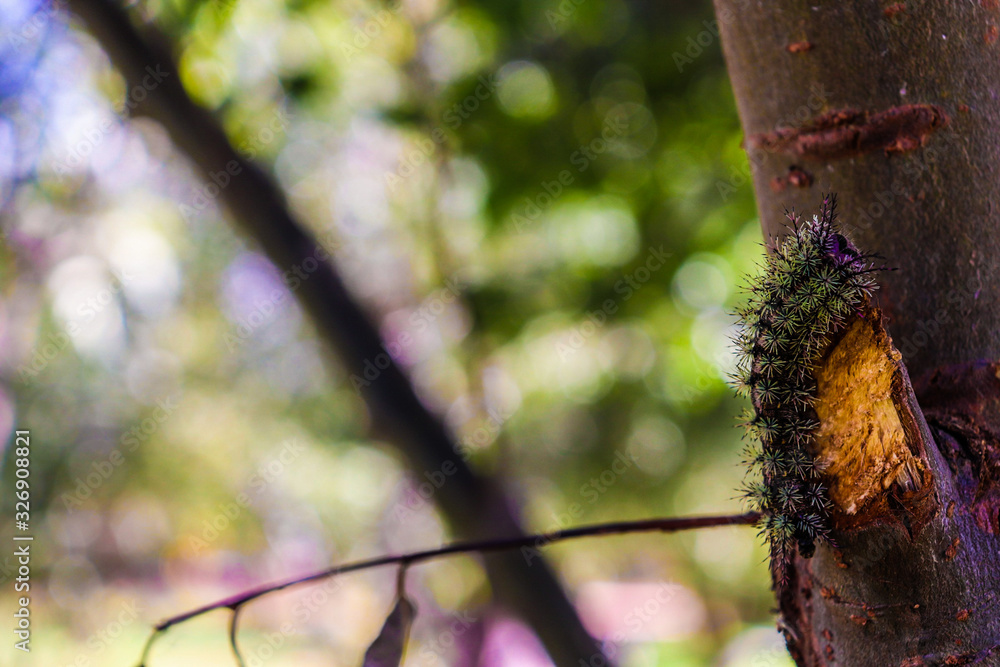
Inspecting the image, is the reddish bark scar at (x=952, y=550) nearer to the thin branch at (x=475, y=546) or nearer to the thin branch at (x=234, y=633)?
the thin branch at (x=475, y=546)

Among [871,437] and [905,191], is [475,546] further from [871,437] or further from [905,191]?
[905,191]

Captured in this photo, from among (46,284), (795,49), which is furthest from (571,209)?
(46,284)

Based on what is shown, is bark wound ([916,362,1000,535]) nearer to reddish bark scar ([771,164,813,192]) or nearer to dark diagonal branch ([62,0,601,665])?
reddish bark scar ([771,164,813,192])

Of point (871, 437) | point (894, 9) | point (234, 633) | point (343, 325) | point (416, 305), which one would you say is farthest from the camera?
point (416, 305)

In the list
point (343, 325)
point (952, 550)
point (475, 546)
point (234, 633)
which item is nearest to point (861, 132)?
point (952, 550)

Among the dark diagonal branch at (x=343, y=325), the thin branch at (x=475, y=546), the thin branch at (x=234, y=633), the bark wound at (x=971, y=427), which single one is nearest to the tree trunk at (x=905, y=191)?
the bark wound at (x=971, y=427)

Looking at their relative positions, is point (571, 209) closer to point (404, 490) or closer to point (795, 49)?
point (795, 49)

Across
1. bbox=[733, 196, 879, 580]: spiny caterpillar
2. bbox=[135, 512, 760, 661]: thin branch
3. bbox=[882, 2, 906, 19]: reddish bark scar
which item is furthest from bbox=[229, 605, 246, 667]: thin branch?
bbox=[882, 2, 906, 19]: reddish bark scar
